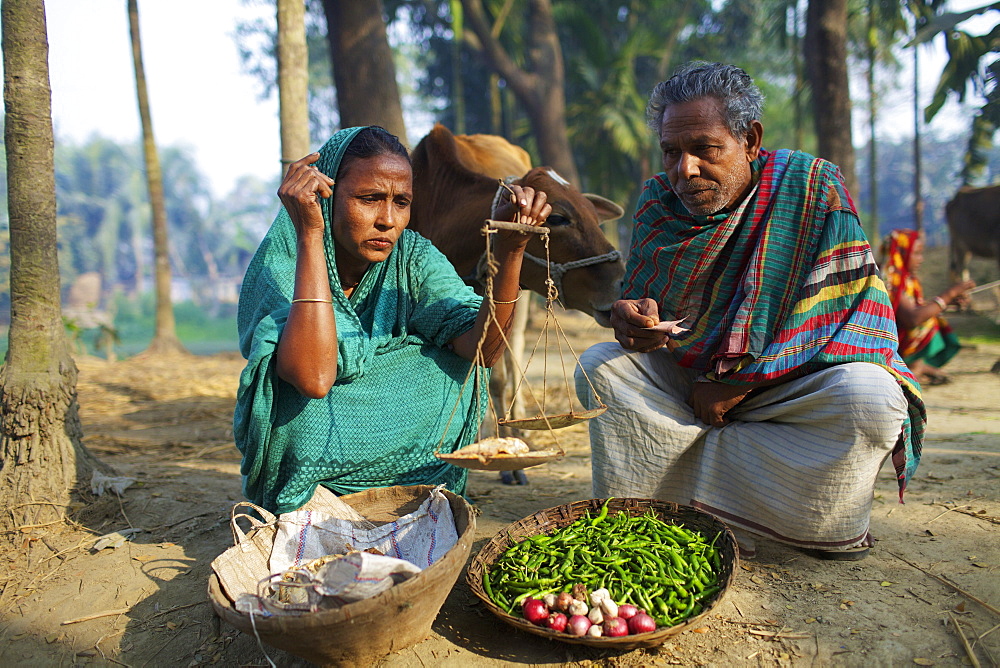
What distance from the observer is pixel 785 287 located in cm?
293

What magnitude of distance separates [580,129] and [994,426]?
16872mm

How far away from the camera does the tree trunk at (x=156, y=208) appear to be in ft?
35.5

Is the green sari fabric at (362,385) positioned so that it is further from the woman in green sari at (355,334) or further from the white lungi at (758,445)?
the white lungi at (758,445)

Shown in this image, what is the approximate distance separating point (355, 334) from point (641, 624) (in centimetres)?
161

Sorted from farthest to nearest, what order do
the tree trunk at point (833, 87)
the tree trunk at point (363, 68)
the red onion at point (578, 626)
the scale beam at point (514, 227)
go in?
1. the tree trunk at point (833, 87)
2. the tree trunk at point (363, 68)
3. the scale beam at point (514, 227)
4. the red onion at point (578, 626)

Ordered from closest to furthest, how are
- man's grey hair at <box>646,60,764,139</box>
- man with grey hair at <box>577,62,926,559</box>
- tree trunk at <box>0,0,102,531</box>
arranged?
man with grey hair at <box>577,62,926,559</box>
man's grey hair at <box>646,60,764,139</box>
tree trunk at <box>0,0,102,531</box>

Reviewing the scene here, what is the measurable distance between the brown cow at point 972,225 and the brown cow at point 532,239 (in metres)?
9.60

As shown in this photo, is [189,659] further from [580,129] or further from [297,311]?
[580,129]

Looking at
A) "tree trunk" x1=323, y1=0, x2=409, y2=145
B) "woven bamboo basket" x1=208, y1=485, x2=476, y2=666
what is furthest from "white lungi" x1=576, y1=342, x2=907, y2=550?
"tree trunk" x1=323, y1=0, x2=409, y2=145

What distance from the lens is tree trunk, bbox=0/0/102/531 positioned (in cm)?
326

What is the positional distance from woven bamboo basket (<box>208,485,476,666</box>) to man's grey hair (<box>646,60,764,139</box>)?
207 centimetres

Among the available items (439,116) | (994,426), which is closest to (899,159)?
(439,116)

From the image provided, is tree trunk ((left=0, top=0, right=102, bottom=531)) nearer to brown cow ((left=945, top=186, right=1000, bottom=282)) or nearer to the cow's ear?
the cow's ear

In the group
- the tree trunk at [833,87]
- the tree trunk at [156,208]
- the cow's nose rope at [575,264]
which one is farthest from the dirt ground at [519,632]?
the tree trunk at [156,208]
